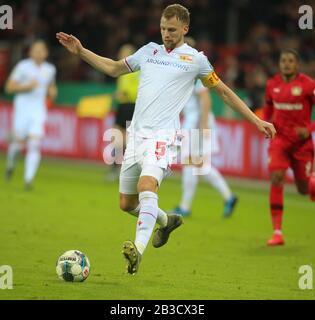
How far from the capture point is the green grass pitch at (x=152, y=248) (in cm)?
849

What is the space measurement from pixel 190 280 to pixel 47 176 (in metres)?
11.0

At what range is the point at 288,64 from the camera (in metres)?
11.4

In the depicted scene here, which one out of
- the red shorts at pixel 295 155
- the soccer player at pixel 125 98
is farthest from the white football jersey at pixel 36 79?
the red shorts at pixel 295 155

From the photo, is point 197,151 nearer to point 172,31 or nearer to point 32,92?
point 32,92

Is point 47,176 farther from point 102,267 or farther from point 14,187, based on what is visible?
point 102,267

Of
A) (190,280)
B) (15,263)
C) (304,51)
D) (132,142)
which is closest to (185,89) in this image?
(132,142)

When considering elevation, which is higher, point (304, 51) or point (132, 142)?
point (304, 51)

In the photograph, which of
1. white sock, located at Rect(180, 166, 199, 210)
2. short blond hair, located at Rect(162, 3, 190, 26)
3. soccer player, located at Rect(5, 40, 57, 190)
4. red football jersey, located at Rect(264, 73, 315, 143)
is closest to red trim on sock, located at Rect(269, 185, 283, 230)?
red football jersey, located at Rect(264, 73, 315, 143)

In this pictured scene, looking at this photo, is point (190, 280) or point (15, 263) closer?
point (190, 280)

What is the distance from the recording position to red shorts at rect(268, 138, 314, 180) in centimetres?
1159

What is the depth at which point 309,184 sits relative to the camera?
A: 1120cm
